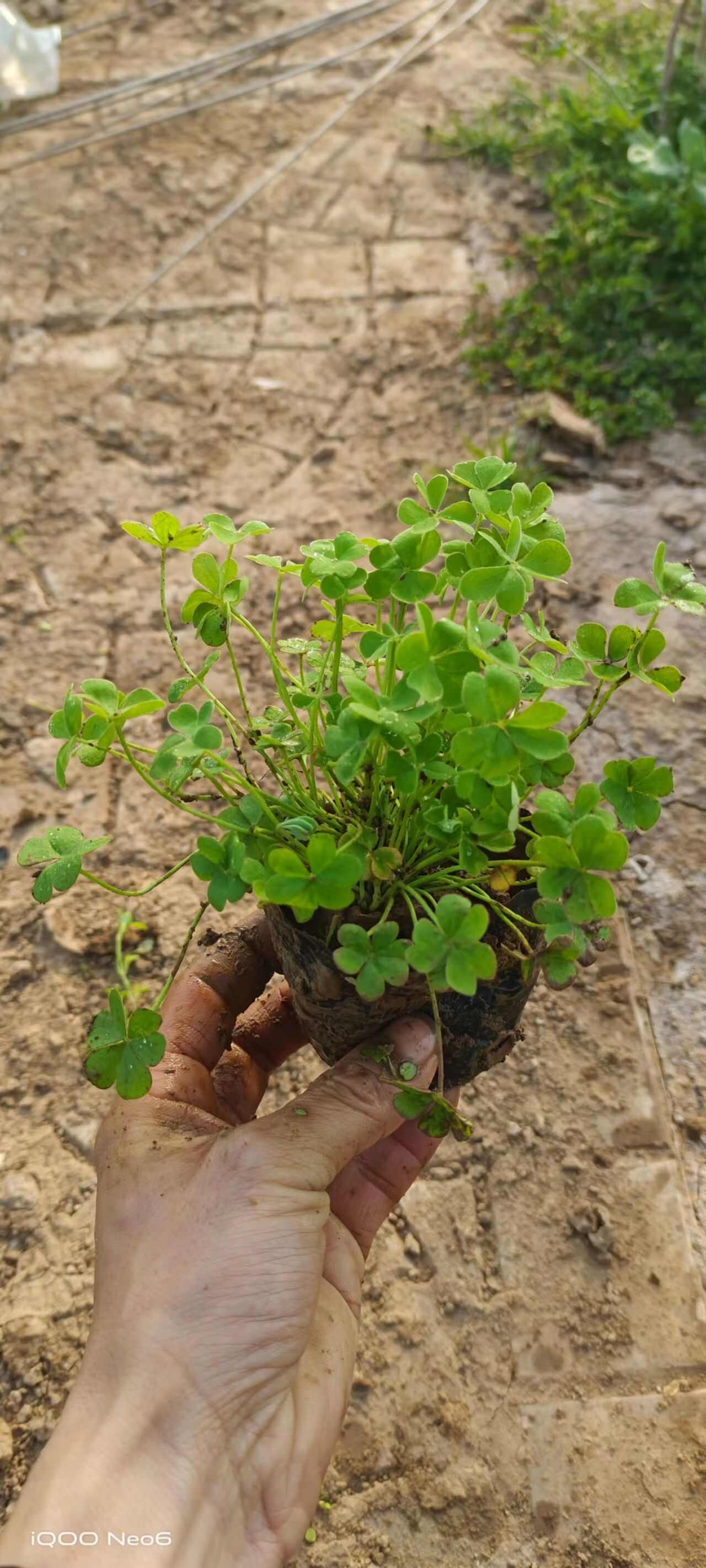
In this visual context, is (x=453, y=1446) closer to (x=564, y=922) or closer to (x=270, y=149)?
(x=564, y=922)

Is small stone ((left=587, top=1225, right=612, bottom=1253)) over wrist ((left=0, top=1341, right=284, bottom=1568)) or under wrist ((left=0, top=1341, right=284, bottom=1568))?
under

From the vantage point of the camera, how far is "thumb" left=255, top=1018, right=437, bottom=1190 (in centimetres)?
154

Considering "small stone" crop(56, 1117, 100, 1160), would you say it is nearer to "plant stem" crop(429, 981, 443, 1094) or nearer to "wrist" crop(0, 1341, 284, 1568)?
"wrist" crop(0, 1341, 284, 1568)

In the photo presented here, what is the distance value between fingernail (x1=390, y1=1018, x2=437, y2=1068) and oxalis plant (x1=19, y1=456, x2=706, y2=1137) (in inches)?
0.8

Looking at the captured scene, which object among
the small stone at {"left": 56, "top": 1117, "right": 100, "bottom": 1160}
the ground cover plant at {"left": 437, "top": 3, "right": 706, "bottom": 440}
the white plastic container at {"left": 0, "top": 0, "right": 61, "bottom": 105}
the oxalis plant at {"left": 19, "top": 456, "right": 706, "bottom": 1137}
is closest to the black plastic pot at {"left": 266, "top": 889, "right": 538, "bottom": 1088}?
the oxalis plant at {"left": 19, "top": 456, "right": 706, "bottom": 1137}

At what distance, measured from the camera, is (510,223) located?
4188mm

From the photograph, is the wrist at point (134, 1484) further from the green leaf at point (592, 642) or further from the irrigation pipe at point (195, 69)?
the irrigation pipe at point (195, 69)

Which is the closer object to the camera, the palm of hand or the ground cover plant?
the palm of hand

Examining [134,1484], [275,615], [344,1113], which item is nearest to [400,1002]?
[344,1113]

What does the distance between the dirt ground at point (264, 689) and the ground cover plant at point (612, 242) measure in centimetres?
14

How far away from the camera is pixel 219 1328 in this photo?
1.47 metres

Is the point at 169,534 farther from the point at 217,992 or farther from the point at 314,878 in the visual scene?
the point at 217,992

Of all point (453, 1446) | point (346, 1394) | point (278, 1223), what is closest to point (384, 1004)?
point (278, 1223)

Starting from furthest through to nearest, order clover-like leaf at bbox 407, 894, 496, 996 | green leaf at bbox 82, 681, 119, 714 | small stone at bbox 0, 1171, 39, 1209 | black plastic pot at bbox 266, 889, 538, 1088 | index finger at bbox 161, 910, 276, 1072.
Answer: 1. small stone at bbox 0, 1171, 39, 1209
2. index finger at bbox 161, 910, 276, 1072
3. black plastic pot at bbox 266, 889, 538, 1088
4. green leaf at bbox 82, 681, 119, 714
5. clover-like leaf at bbox 407, 894, 496, 996
